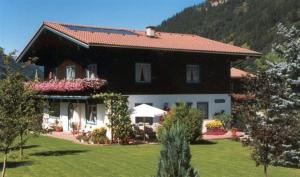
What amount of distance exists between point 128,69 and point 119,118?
210 inches

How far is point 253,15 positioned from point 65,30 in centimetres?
10975

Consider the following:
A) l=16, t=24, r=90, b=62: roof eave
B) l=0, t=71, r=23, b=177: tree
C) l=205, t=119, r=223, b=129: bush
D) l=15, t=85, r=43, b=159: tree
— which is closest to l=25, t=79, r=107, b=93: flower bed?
l=16, t=24, r=90, b=62: roof eave

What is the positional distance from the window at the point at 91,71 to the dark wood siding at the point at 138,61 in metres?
0.31

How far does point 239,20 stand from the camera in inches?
5669

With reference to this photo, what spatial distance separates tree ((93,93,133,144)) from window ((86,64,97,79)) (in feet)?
14.3

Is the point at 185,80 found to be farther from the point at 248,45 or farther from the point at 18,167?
the point at 248,45

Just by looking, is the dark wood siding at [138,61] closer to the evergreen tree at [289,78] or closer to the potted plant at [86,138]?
the potted plant at [86,138]

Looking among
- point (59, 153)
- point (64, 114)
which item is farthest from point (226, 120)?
point (59, 153)

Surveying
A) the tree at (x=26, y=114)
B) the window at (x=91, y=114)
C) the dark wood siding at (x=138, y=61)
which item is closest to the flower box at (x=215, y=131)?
the dark wood siding at (x=138, y=61)

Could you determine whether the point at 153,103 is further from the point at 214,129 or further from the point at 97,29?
the point at 97,29

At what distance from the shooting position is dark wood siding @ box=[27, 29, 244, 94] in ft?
112

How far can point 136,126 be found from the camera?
3150 cm

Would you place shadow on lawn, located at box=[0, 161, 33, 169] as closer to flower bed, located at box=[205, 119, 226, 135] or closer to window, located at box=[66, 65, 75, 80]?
flower bed, located at box=[205, 119, 226, 135]

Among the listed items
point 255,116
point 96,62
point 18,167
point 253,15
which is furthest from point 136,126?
point 253,15
